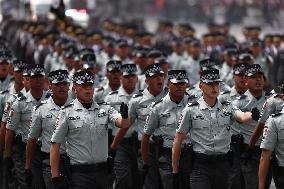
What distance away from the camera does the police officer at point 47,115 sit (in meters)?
12.2

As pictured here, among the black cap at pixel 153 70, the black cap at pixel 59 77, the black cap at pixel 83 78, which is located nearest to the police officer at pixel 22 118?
the black cap at pixel 59 77

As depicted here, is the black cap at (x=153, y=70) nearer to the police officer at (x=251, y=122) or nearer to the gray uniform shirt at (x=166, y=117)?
the gray uniform shirt at (x=166, y=117)

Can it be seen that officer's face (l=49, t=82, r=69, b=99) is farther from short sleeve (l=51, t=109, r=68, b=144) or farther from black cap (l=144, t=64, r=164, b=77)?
black cap (l=144, t=64, r=164, b=77)

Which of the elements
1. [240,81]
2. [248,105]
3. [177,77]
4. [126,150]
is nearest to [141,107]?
[126,150]

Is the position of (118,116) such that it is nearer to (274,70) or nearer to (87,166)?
(87,166)

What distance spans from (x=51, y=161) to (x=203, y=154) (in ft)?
6.15

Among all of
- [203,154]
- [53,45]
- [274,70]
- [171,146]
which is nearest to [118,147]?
[171,146]

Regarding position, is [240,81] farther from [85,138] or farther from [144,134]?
[85,138]

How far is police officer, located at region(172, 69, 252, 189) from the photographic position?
458 inches

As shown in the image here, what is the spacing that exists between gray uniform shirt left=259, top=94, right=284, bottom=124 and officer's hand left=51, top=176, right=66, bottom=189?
110 inches

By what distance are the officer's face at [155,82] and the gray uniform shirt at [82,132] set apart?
2352 millimetres

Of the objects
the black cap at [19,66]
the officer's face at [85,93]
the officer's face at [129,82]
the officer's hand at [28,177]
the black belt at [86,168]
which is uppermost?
the black cap at [19,66]

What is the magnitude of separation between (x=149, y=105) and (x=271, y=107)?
200 centimetres

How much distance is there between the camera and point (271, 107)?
12.4 metres
